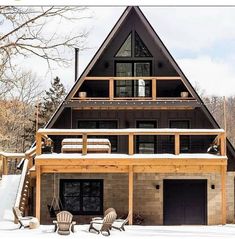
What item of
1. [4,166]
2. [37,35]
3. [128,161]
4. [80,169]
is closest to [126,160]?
[128,161]

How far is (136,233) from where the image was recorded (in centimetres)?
917

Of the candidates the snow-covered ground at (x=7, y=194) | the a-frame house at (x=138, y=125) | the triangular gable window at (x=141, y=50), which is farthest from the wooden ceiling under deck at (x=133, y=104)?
the snow-covered ground at (x=7, y=194)

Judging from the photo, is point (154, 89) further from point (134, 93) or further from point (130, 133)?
point (130, 133)

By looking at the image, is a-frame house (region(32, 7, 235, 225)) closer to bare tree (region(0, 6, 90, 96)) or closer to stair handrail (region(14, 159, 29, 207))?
stair handrail (region(14, 159, 29, 207))

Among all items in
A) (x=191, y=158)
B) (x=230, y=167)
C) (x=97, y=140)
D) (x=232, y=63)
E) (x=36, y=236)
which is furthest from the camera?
(x=230, y=167)

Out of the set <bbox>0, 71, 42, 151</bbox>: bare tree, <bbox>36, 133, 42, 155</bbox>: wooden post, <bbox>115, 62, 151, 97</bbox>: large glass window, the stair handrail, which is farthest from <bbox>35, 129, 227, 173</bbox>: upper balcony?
<bbox>115, 62, 151, 97</bbox>: large glass window

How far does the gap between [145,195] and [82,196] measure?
153 cm

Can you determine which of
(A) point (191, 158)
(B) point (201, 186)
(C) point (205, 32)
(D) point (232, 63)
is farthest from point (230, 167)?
(C) point (205, 32)

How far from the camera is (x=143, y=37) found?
40.0 feet

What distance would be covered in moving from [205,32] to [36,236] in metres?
4.67

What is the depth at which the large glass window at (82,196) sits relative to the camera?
11992 millimetres

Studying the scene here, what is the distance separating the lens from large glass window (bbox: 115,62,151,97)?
40.6 ft

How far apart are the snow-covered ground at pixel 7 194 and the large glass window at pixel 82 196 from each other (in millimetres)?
1184

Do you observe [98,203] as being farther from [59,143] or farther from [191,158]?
[191,158]
